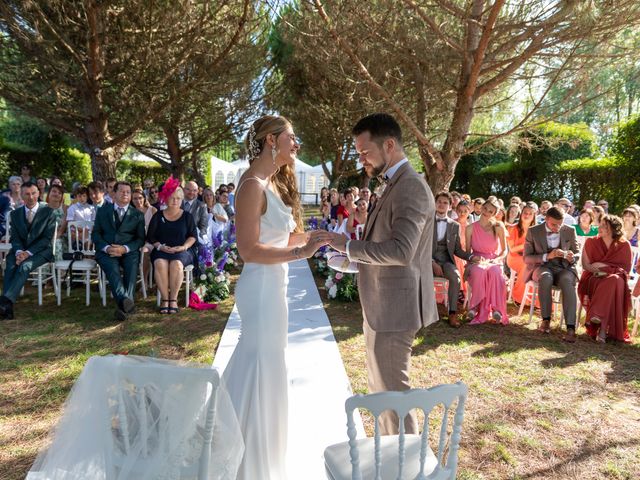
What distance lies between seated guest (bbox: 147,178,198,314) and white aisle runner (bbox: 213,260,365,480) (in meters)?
0.99

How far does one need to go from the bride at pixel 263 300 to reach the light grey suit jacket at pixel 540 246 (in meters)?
4.80

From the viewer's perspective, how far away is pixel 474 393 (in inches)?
163

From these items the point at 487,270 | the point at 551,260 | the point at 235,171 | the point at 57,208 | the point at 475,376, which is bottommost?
the point at 475,376

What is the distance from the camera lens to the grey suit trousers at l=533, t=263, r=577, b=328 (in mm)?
5793

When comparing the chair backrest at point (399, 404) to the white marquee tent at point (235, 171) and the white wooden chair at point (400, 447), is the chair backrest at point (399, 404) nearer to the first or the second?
the white wooden chair at point (400, 447)

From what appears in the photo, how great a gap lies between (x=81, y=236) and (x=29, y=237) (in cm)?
89

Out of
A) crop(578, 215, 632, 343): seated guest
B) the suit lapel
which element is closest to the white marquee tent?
crop(578, 215, 632, 343): seated guest

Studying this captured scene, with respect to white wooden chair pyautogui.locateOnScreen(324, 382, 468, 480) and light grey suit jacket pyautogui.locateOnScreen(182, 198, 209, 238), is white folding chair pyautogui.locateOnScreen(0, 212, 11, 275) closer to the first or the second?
light grey suit jacket pyautogui.locateOnScreen(182, 198, 209, 238)

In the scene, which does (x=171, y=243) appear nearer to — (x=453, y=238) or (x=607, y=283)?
(x=453, y=238)

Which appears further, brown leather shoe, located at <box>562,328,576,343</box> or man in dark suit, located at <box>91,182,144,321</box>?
man in dark suit, located at <box>91,182,144,321</box>

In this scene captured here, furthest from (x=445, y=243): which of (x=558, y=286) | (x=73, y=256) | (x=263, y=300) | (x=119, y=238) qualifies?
(x=73, y=256)

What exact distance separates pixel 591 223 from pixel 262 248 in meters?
8.05

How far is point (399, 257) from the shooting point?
7.22ft

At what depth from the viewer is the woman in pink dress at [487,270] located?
6277mm
